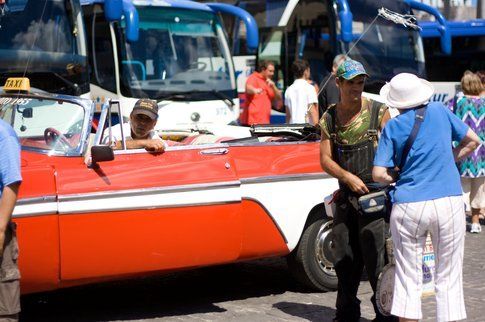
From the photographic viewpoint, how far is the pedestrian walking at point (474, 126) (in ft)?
37.5

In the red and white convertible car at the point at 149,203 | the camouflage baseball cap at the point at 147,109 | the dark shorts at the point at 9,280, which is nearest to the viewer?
→ the dark shorts at the point at 9,280

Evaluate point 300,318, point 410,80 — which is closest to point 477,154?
point 300,318

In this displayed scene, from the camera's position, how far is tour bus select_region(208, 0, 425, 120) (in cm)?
1666

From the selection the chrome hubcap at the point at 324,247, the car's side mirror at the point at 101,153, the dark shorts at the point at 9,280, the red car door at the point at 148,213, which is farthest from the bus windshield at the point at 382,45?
the dark shorts at the point at 9,280

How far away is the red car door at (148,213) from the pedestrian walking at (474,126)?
495cm

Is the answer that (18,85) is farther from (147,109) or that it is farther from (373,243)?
(373,243)

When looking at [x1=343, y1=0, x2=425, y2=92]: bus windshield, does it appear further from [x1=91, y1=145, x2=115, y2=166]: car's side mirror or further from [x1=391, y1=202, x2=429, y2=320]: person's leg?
[x1=391, y1=202, x2=429, y2=320]: person's leg

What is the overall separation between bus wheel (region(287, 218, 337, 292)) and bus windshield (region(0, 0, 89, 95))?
5038 millimetres

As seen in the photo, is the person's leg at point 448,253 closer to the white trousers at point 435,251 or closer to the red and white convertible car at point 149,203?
the white trousers at point 435,251

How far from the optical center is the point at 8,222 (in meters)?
5.27

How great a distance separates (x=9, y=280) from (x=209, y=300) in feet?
9.05

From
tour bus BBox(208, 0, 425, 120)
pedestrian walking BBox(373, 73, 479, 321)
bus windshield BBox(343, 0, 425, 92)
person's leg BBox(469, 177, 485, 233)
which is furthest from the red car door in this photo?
bus windshield BBox(343, 0, 425, 92)

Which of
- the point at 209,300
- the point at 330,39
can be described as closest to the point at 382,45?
the point at 330,39

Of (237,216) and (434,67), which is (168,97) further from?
(434,67)
